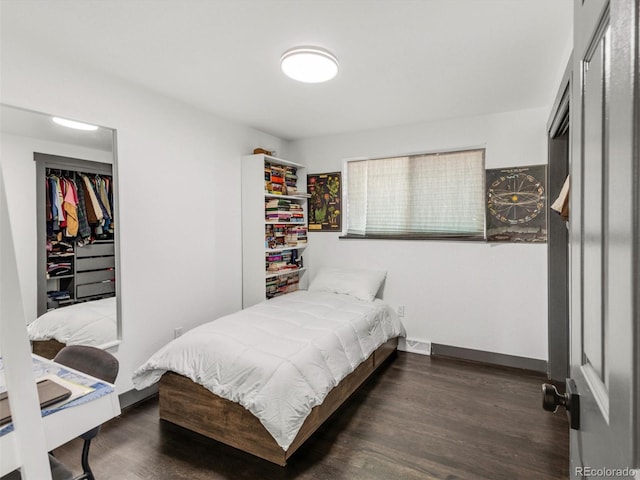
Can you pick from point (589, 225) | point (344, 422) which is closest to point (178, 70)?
point (589, 225)

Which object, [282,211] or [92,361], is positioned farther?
[282,211]

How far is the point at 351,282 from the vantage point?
3.73 m

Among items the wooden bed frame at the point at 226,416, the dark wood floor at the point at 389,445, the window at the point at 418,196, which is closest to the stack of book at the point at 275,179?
the window at the point at 418,196

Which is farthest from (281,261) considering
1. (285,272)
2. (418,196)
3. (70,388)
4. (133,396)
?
(70,388)

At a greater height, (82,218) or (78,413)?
(82,218)

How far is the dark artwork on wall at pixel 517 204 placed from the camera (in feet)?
10.3

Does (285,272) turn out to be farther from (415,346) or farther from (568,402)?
(568,402)

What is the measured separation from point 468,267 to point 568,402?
2.86 metres

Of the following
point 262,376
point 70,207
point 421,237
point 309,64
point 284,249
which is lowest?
point 262,376

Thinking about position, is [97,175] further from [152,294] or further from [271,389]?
[271,389]

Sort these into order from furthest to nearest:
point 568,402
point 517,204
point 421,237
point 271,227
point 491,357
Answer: point 271,227, point 421,237, point 491,357, point 517,204, point 568,402

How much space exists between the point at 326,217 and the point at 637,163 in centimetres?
386

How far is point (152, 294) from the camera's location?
108 inches
